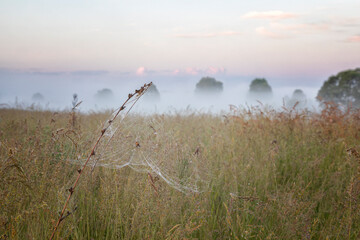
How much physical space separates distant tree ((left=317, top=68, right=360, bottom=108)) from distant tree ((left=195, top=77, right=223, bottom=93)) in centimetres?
1382

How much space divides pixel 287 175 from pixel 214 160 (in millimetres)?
1075

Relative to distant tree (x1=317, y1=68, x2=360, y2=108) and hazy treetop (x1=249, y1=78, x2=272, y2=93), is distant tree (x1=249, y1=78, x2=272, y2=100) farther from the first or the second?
distant tree (x1=317, y1=68, x2=360, y2=108)

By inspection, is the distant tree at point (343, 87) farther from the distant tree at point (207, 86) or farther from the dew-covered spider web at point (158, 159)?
the dew-covered spider web at point (158, 159)

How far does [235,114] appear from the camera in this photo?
6.47 meters

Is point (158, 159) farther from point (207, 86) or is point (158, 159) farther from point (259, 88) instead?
point (259, 88)

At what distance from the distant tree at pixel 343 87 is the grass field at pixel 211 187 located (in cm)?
2179

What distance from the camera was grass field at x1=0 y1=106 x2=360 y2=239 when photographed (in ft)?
8.17

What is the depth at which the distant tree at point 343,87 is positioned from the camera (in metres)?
25.1

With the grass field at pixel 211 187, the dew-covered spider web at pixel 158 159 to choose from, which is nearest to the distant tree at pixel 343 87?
the grass field at pixel 211 187

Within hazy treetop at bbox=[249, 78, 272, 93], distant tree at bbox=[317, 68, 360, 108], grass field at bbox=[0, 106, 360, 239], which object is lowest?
grass field at bbox=[0, 106, 360, 239]

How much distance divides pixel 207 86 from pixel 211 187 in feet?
115

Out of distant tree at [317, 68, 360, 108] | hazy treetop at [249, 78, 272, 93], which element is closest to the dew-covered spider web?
distant tree at [317, 68, 360, 108]

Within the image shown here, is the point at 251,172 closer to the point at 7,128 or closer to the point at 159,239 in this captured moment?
the point at 159,239

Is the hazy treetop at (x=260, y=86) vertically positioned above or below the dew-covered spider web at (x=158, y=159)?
above
